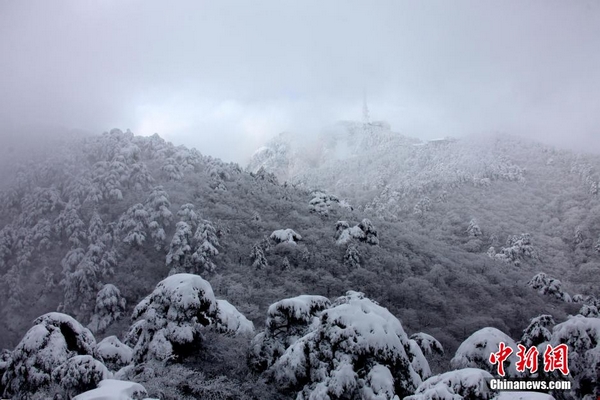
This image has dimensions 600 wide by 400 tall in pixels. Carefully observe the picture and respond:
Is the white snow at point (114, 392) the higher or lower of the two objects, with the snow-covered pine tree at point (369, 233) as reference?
lower

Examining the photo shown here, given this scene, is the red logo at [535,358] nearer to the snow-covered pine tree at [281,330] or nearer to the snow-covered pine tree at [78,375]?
the snow-covered pine tree at [281,330]

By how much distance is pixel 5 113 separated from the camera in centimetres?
5653

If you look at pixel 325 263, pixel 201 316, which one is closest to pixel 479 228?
pixel 325 263

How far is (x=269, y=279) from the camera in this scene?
29.1 meters

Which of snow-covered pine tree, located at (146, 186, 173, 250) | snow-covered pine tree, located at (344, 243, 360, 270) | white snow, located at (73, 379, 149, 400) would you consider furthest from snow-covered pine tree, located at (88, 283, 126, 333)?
white snow, located at (73, 379, 149, 400)

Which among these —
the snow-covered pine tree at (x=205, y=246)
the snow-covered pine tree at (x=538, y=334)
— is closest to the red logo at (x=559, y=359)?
the snow-covered pine tree at (x=538, y=334)

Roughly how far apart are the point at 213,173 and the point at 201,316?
3420 cm

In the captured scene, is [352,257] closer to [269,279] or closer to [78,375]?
[269,279]

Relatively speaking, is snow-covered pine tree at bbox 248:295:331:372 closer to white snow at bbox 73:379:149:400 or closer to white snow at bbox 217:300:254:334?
white snow at bbox 217:300:254:334

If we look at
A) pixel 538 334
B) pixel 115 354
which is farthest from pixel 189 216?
pixel 538 334

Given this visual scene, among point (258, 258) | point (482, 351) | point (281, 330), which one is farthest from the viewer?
point (258, 258)

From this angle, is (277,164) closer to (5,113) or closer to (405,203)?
(405,203)

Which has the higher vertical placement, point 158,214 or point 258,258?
point 158,214

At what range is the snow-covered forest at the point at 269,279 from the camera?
8.87m
